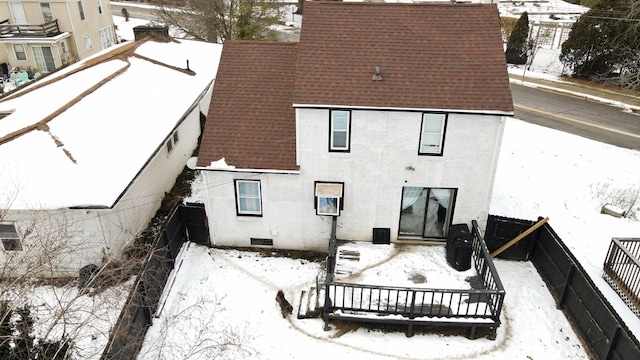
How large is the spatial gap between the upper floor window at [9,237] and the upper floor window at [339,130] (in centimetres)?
981

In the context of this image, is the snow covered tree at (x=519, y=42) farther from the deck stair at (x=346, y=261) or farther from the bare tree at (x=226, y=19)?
the deck stair at (x=346, y=261)

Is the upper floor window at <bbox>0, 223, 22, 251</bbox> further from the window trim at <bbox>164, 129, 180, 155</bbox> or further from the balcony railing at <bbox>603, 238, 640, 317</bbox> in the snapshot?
the balcony railing at <bbox>603, 238, 640, 317</bbox>

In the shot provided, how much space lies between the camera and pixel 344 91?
1357 centimetres

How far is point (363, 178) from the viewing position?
14500mm

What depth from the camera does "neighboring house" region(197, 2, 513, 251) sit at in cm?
1355

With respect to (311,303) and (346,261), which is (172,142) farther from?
(311,303)

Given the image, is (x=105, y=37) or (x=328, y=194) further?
(x=105, y=37)

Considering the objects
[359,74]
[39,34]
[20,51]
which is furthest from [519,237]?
[20,51]

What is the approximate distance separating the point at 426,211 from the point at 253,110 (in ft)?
21.4

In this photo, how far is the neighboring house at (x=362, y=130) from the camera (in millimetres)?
13547

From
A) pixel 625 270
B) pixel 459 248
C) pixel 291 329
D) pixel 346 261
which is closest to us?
pixel 291 329

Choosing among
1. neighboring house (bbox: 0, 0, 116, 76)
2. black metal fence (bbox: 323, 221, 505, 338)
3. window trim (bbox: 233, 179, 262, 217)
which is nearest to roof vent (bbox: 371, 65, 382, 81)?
window trim (bbox: 233, 179, 262, 217)

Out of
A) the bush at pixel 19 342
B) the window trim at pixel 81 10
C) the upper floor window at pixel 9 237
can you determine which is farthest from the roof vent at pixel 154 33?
the bush at pixel 19 342

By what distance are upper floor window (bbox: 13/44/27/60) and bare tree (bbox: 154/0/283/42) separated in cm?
1027
